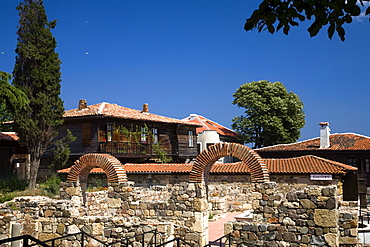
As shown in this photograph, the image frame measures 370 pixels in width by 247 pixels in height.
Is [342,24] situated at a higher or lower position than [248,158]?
higher

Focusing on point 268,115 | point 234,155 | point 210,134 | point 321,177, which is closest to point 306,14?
point 234,155

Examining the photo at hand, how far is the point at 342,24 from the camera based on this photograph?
14.8 ft

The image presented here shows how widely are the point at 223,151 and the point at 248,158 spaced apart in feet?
2.46

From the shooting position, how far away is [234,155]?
1107 cm

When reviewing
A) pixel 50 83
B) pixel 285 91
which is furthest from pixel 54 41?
pixel 285 91

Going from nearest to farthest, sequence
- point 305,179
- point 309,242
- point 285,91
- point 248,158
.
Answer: point 309,242 < point 248,158 < point 305,179 < point 285,91

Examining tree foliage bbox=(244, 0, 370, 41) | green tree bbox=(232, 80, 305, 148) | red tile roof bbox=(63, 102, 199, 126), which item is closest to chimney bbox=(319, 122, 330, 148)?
green tree bbox=(232, 80, 305, 148)

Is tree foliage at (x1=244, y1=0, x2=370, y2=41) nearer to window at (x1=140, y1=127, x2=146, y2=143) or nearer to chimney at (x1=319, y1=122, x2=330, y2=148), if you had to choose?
window at (x1=140, y1=127, x2=146, y2=143)

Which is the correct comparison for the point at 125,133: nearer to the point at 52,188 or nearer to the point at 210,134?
the point at 52,188

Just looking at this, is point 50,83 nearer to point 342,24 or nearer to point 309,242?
point 309,242

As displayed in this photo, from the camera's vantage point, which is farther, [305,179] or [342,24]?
[305,179]

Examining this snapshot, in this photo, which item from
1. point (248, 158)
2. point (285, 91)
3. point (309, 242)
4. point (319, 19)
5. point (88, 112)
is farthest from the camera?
point (285, 91)

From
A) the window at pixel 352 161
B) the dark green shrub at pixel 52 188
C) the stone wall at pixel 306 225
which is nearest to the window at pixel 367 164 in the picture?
the window at pixel 352 161

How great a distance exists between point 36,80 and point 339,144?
2205cm
